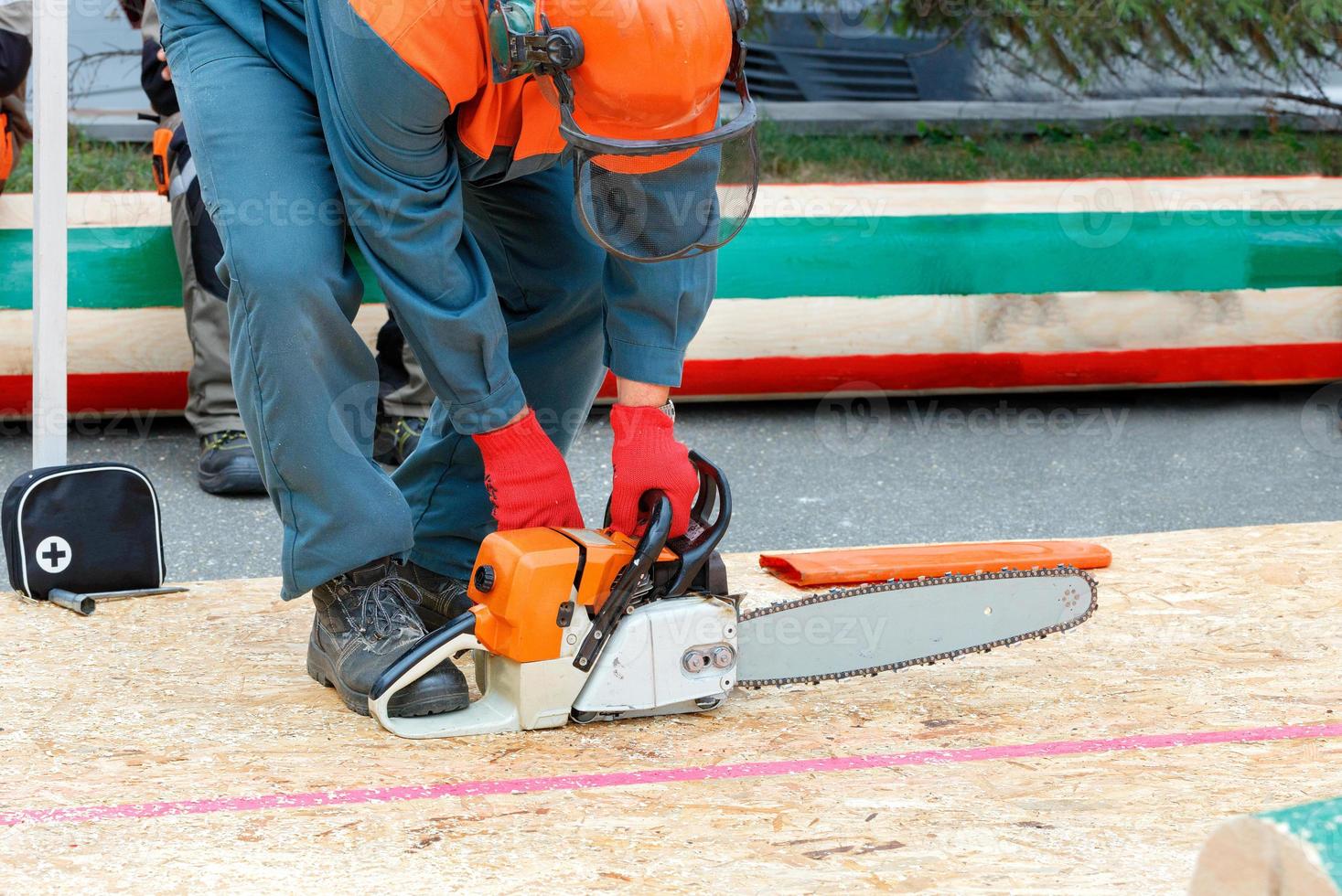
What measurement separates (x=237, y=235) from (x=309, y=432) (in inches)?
11.6

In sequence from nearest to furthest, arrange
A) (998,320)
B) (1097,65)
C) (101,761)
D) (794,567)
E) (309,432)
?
(101,761), (309,432), (794,567), (998,320), (1097,65)

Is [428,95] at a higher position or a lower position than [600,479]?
higher

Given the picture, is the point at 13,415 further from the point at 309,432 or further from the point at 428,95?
the point at 428,95

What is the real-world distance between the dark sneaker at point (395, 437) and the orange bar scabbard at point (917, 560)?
1496 millimetres

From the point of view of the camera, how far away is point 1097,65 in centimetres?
596

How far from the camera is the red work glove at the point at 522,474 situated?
2012mm

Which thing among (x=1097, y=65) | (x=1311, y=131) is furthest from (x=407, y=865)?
(x=1311, y=131)

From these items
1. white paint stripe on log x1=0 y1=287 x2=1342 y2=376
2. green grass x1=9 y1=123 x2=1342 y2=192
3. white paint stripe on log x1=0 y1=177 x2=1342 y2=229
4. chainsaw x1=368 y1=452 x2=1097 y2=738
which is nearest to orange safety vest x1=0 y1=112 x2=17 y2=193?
white paint stripe on log x1=0 y1=287 x2=1342 y2=376

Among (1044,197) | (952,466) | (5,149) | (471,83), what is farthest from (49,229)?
(1044,197)

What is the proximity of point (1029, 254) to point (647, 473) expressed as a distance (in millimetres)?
2740

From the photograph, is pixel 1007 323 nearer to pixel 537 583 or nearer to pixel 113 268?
pixel 113 268

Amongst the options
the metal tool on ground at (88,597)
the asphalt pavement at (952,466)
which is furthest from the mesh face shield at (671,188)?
the asphalt pavement at (952,466)

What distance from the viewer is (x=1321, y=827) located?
1.06m

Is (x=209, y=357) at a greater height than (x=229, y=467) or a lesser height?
greater
